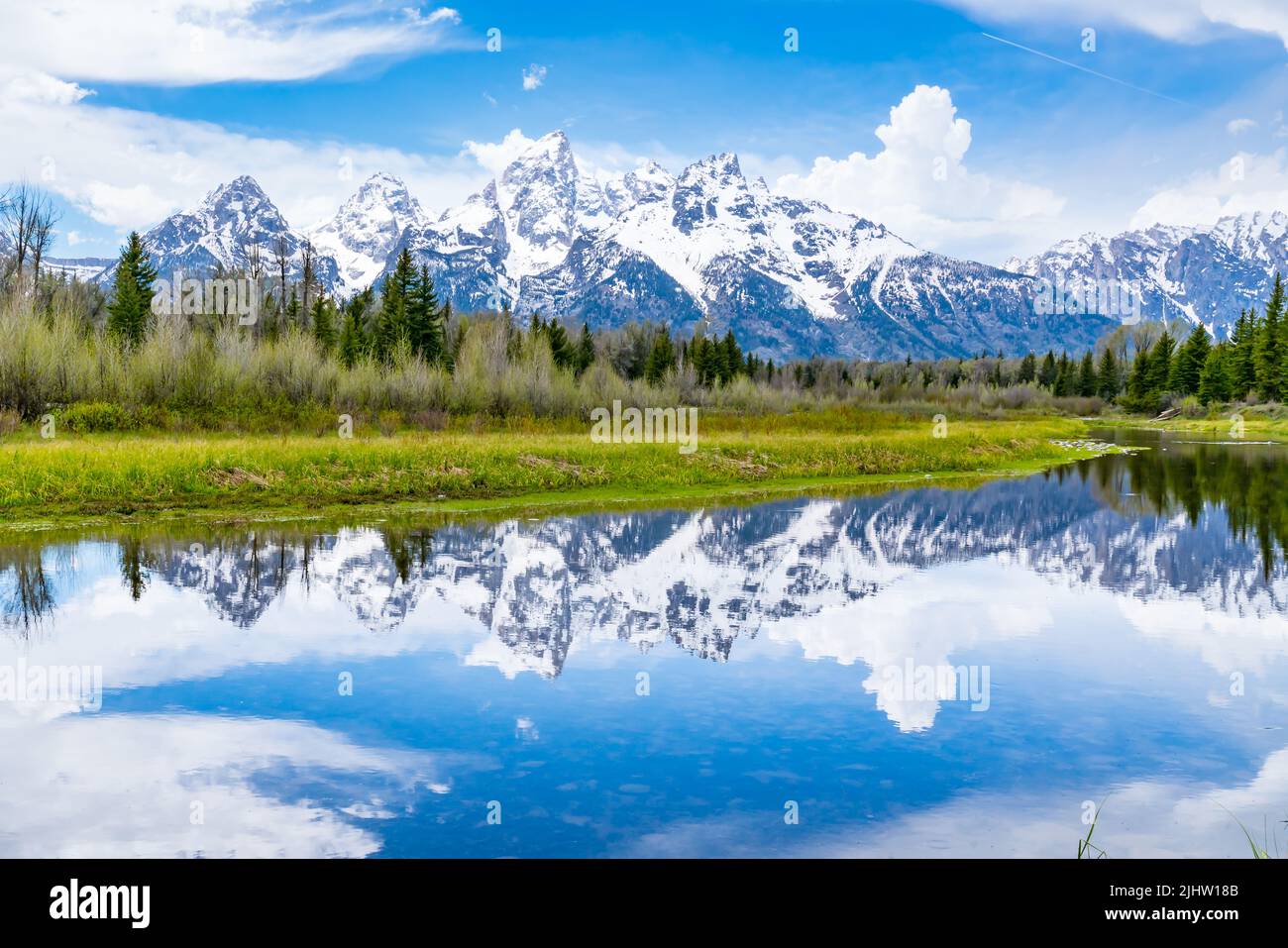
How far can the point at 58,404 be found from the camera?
39125 millimetres

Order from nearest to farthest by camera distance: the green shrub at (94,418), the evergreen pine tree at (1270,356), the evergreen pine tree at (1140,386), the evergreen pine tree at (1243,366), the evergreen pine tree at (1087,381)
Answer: the green shrub at (94,418) → the evergreen pine tree at (1270,356) → the evergreen pine tree at (1243,366) → the evergreen pine tree at (1140,386) → the evergreen pine tree at (1087,381)

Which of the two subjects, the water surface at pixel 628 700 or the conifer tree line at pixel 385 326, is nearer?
the water surface at pixel 628 700

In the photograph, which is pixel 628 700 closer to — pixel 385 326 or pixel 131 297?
pixel 385 326

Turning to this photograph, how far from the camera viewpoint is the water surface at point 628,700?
24.3ft

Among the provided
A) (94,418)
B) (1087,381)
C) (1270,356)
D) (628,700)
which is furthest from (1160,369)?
(628,700)

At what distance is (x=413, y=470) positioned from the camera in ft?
97.6

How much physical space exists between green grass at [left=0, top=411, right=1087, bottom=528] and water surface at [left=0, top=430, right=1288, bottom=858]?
12.9 feet

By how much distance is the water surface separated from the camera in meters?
7.42

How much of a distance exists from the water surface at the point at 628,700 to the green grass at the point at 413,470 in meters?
3.94

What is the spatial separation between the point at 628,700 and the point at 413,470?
20.6 metres

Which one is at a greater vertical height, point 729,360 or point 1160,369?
point 729,360

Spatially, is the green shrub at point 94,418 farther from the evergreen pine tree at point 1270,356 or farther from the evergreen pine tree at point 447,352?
the evergreen pine tree at point 1270,356

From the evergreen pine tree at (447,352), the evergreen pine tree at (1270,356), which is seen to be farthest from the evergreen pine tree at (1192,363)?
the evergreen pine tree at (447,352)
